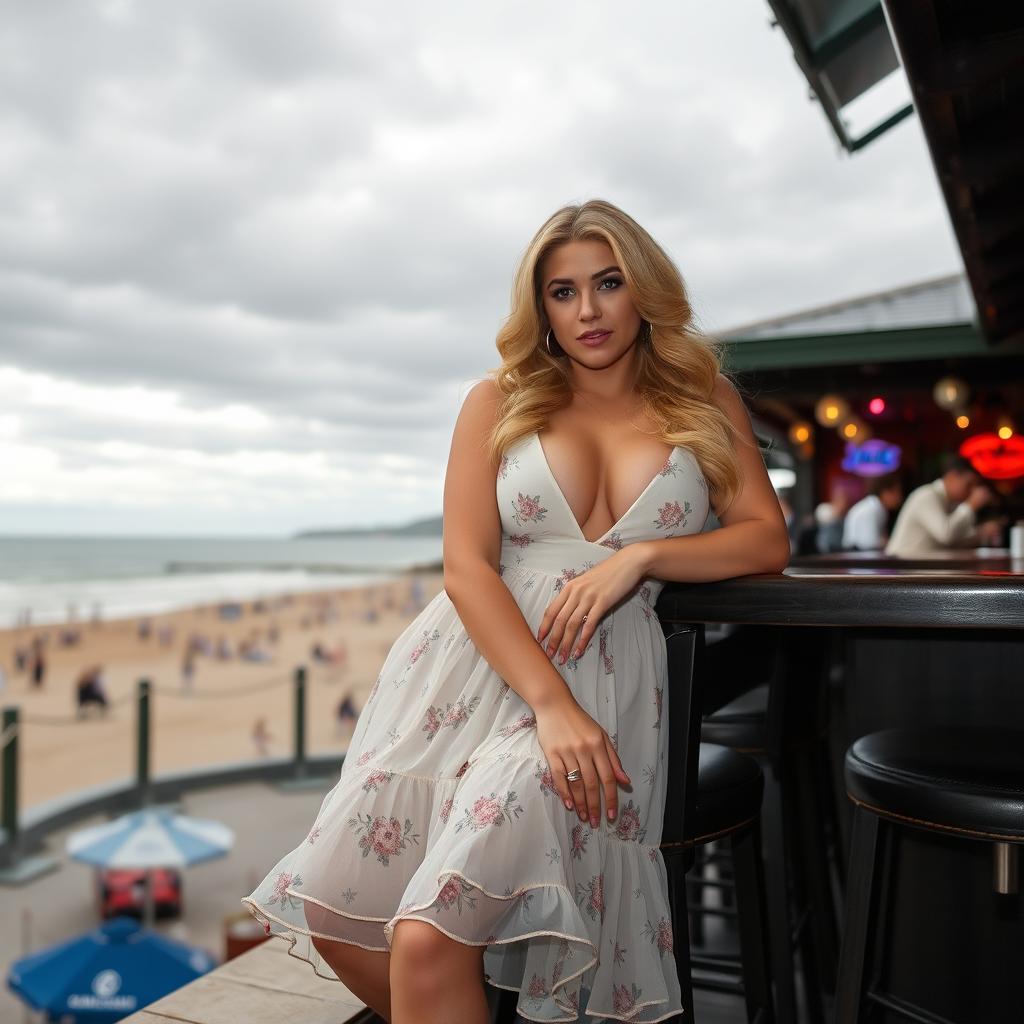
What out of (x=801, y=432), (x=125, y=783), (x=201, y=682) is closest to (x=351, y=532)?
(x=201, y=682)

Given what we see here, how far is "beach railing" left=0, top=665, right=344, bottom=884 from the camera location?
765 cm

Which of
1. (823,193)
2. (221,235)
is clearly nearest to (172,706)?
(221,235)

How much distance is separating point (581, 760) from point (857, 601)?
1.35ft

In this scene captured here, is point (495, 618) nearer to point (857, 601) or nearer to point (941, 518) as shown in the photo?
point (857, 601)

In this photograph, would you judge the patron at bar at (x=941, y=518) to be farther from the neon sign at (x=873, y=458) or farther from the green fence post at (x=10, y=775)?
the neon sign at (x=873, y=458)

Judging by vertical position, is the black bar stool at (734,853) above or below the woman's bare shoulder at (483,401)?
below

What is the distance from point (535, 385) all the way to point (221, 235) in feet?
223

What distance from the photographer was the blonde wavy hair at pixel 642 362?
153cm

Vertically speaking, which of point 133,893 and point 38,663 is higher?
point 133,893

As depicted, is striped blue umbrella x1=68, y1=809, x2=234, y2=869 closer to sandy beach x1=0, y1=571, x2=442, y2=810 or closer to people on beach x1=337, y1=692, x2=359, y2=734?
sandy beach x1=0, y1=571, x2=442, y2=810

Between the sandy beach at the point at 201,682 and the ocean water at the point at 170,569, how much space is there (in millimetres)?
1849

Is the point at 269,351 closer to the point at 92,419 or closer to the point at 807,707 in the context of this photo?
the point at 92,419

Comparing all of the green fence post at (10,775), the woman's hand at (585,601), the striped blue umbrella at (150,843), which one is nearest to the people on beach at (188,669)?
the green fence post at (10,775)

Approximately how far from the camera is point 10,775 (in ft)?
24.6
